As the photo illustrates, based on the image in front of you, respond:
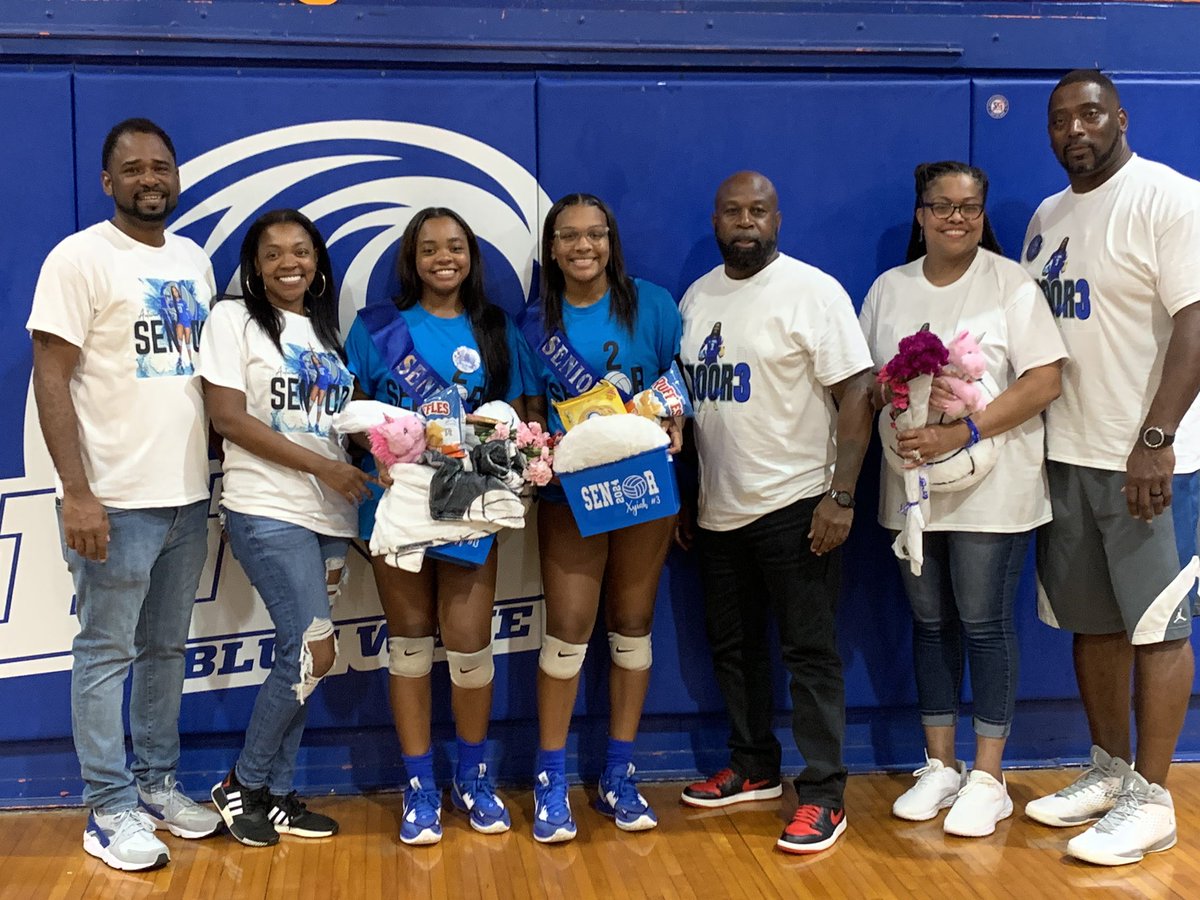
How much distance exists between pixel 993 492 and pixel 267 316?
185 centimetres

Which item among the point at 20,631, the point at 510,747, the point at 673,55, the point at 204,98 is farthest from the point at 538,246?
the point at 20,631

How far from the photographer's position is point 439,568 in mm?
2883

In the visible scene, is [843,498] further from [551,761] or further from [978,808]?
[551,761]

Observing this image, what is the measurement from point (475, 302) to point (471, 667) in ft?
3.04

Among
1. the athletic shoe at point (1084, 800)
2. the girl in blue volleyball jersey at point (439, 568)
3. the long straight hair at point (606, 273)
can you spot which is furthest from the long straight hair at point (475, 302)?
the athletic shoe at point (1084, 800)

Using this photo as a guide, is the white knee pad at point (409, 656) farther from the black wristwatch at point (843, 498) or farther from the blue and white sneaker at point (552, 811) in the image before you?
the black wristwatch at point (843, 498)

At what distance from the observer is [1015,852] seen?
284 cm

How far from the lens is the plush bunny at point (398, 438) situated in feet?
8.88

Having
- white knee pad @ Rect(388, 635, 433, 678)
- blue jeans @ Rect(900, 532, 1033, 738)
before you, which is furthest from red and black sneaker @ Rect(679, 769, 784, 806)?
white knee pad @ Rect(388, 635, 433, 678)

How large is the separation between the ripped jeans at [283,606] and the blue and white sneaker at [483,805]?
0.48m

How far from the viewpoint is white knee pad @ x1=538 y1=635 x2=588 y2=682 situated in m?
2.94

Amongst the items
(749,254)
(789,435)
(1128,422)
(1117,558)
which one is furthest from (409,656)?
(1128,422)

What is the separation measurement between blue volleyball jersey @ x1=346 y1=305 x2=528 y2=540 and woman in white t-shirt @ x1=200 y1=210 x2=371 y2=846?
0.05 meters

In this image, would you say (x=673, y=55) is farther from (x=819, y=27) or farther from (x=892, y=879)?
(x=892, y=879)
